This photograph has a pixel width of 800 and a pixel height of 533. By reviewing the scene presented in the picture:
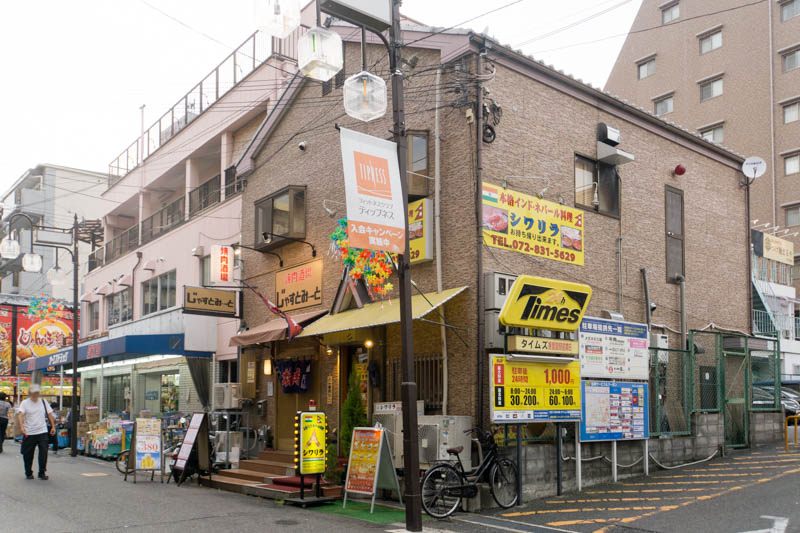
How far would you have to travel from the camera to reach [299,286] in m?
16.8

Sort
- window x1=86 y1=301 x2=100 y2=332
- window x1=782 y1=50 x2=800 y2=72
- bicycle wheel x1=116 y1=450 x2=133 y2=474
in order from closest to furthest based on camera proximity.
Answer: bicycle wheel x1=116 y1=450 x2=133 y2=474
window x1=86 y1=301 x2=100 y2=332
window x1=782 y1=50 x2=800 y2=72

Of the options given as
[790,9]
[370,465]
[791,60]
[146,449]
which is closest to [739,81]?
[791,60]

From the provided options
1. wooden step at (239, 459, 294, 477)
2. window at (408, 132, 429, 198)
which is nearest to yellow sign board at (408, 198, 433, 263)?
window at (408, 132, 429, 198)

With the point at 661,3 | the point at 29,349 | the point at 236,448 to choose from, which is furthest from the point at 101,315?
the point at 661,3

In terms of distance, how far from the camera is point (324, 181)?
16.2m

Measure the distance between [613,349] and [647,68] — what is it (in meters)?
35.8

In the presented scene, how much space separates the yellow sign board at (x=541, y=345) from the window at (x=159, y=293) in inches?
600

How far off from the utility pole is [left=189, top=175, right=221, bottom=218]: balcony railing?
12.7m

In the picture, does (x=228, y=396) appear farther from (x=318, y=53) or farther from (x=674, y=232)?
(x=674, y=232)

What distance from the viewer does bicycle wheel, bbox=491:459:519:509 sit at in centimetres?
1117

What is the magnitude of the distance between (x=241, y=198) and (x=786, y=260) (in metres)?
18.2

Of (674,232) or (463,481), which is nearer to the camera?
(463,481)

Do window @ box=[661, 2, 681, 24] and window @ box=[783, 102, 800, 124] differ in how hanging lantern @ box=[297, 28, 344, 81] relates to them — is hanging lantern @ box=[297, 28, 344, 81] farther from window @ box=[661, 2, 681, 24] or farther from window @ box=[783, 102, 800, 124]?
window @ box=[661, 2, 681, 24]

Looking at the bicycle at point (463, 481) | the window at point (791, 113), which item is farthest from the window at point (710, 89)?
the bicycle at point (463, 481)
